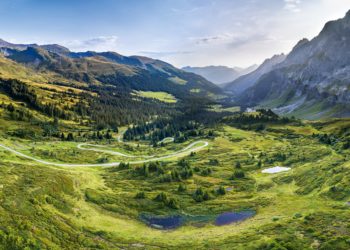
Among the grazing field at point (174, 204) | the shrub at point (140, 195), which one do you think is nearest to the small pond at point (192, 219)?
the grazing field at point (174, 204)

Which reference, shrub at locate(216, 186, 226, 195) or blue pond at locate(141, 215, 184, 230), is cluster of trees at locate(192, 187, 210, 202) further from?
blue pond at locate(141, 215, 184, 230)

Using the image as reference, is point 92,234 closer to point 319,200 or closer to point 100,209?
point 100,209

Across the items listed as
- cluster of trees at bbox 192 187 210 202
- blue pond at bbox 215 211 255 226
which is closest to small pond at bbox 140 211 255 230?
blue pond at bbox 215 211 255 226

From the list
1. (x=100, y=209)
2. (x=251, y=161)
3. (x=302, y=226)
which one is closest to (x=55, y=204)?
(x=100, y=209)

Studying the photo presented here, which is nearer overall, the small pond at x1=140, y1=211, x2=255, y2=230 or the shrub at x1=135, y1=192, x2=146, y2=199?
the small pond at x1=140, y1=211, x2=255, y2=230

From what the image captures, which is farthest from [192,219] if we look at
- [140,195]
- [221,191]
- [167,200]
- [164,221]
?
[221,191]

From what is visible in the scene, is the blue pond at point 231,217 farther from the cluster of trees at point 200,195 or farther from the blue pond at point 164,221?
the cluster of trees at point 200,195

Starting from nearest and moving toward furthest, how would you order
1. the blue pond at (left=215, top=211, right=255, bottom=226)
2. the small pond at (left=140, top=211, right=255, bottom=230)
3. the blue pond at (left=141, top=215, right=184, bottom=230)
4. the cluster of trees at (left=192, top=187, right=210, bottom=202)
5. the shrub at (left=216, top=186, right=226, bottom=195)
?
1. the blue pond at (left=141, top=215, right=184, bottom=230)
2. the small pond at (left=140, top=211, right=255, bottom=230)
3. the blue pond at (left=215, top=211, right=255, bottom=226)
4. the cluster of trees at (left=192, top=187, right=210, bottom=202)
5. the shrub at (left=216, top=186, right=226, bottom=195)
